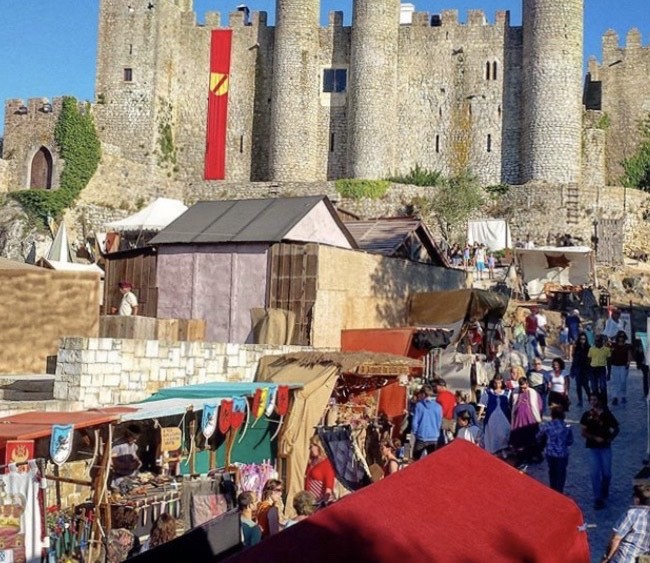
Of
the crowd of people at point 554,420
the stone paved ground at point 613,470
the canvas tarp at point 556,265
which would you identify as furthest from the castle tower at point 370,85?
the stone paved ground at point 613,470

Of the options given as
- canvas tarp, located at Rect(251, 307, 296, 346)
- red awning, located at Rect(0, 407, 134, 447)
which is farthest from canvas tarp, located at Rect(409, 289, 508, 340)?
red awning, located at Rect(0, 407, 134, 447)

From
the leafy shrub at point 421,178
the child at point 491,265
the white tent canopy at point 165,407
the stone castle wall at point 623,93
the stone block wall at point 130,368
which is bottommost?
the white tent canopy at point 165,407

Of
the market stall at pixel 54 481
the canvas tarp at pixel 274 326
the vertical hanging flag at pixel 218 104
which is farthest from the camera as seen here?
the vertical hanging flag at pixel 218 104

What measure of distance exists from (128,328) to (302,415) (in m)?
3.40

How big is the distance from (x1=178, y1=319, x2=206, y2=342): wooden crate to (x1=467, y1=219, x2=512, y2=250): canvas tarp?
2331 cm

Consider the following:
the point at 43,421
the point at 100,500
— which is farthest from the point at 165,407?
the point at 43,421

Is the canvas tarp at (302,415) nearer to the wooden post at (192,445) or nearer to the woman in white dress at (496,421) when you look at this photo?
the wooden post at (192,445)

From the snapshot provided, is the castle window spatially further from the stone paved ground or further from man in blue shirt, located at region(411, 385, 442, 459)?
man in blue shirt, located at region(411, 385, 442, 459)

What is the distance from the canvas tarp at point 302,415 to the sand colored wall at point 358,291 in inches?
186

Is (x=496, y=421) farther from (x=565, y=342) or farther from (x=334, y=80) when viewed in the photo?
(x=334, y=80)

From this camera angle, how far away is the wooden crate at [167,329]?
16.0m

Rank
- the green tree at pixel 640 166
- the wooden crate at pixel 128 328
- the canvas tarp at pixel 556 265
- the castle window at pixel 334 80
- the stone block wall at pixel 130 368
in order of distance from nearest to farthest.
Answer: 1. the stone block wall at pixel 130 368
2. the wooden crate at pixel 128 328
3. the canvas tarp at pixel 556 265
4. the castle window at pixel 334 80
5. the green tree at pixel 640 166

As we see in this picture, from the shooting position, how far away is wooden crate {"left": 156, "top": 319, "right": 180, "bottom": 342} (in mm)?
16000

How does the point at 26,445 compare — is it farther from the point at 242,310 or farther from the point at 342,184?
the point at 342,184
